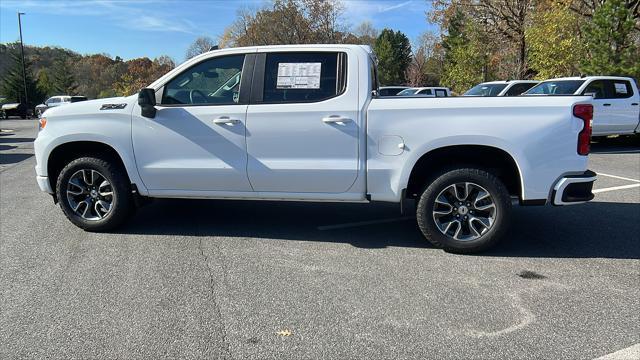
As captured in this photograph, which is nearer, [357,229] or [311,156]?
[311,156]

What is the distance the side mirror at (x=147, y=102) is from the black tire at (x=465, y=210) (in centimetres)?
281

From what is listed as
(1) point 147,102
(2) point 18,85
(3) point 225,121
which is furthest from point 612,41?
(2) point 18,85

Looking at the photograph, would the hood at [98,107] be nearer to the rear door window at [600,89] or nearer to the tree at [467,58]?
the rear door window at [600,89]

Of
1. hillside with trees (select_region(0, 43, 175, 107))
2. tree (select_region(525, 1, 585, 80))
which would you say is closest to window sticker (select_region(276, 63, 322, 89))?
tree (select_region(525, 1, 585, 80))

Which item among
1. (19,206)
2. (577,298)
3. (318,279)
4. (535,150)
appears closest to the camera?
(577,298)

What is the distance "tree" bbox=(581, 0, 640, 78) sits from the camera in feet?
56.5

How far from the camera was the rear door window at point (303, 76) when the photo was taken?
4711 millimetres

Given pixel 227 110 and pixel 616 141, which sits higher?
pixel 227 110

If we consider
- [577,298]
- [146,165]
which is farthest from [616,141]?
[146,165]

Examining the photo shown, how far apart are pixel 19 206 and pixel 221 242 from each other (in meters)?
3.59

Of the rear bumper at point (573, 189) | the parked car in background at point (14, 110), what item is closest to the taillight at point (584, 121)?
the rear bumper at point (573, 189)

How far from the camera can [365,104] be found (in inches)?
180

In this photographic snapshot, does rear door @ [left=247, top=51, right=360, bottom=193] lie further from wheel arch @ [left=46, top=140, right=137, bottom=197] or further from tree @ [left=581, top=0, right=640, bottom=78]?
tree @ [left=581, top=0, right=640, bottom=78]

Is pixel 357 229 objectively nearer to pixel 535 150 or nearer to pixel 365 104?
pixel 365 104
